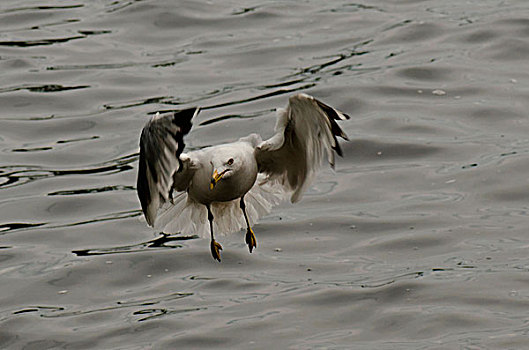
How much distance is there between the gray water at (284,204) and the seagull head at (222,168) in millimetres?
2831

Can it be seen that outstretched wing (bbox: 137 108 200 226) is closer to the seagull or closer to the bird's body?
the seagull

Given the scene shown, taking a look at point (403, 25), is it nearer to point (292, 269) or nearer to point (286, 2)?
point (286, 2)

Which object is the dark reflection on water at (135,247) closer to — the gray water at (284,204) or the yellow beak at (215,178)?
the gray water at (284,204)

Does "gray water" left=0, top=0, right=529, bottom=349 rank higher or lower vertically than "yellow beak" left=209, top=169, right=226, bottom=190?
lower

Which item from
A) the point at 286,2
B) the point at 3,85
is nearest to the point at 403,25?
the point at 286,2

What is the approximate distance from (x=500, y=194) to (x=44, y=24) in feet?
32.3

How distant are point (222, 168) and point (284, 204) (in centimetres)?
588

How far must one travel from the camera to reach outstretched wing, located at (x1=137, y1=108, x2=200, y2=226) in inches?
386

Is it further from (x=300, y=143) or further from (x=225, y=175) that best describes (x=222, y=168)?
(x=300, y=143)

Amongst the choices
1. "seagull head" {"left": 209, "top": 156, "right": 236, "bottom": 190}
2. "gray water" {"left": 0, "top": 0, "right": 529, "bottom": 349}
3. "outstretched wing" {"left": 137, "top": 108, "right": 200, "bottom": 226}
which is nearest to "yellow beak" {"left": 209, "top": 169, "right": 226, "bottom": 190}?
"seagull head" {"left": 209, "top": 156, "right": 236, "bottom": 190}

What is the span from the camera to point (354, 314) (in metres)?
13.3

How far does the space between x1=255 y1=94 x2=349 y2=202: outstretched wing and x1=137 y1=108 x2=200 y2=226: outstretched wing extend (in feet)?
3.11

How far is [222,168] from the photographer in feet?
33.7

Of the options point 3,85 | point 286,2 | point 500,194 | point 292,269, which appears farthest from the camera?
point 286,2
